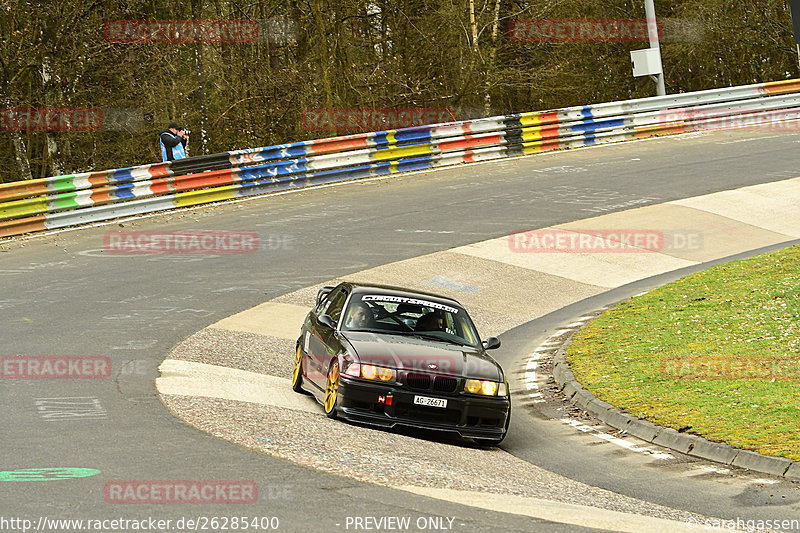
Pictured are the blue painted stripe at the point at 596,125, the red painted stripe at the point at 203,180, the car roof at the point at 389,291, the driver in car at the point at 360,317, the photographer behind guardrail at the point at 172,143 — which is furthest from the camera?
the blue painted stripe at the point at 596,125

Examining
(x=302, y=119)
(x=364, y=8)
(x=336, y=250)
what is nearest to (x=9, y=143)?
(x=302, y=119)

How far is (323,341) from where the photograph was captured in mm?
11438

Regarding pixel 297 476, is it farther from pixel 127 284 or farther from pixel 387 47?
pixel 387 47

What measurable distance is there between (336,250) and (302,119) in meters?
13.6

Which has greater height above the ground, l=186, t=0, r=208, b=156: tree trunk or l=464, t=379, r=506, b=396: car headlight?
l=186, t=0, r=208, b=156: tree trunk

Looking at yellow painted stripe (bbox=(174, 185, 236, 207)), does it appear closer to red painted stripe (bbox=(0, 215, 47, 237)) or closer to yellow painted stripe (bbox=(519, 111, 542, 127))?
red painted stripe (bbox=(0, 215, 47, 237))

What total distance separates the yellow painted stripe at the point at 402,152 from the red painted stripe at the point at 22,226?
8.83 meters

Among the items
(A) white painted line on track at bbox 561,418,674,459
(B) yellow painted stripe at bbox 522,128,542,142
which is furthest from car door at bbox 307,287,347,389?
(B) yellow painted stripe at bbox 522,128,542,142

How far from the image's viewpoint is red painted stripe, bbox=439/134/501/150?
28.2 metres

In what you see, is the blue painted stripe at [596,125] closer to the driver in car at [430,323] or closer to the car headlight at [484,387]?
the driver in car at [430,323]

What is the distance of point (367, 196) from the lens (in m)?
24.8

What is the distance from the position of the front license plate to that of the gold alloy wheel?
81 cm

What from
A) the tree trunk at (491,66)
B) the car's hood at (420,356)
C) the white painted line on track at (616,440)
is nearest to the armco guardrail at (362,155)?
the tree trunk at (491,66)

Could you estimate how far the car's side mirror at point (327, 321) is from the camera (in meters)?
11.5
